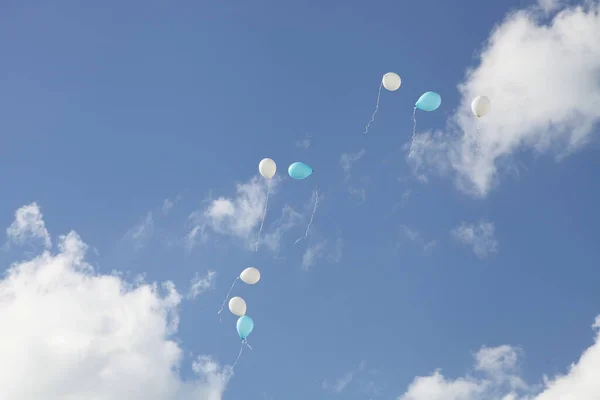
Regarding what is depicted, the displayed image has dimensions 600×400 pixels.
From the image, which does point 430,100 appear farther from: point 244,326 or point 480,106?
point 244,326

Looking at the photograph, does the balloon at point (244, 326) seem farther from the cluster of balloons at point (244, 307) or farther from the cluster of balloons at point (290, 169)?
the cluster of balloons at point (290, 169)

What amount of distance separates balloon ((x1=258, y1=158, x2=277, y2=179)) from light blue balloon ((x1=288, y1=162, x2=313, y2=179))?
82 centimetres

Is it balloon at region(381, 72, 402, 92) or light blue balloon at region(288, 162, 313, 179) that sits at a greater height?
balloon at region(381, 72, 402, 92)

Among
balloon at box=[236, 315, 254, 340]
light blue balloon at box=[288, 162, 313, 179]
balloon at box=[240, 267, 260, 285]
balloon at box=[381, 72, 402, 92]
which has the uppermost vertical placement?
balloon at box=[381, 72, 402, 92]

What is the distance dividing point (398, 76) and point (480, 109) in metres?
3.53

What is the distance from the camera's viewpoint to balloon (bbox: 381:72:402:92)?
30.7 meters

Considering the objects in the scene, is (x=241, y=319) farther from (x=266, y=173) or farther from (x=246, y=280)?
(x=266, y=173)

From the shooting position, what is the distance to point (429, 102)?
2989 cm

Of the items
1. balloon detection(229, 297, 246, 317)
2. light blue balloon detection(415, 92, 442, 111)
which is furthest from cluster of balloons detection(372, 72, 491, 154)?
balloon detection(229, 297, 246, 317)

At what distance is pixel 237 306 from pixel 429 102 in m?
11.0

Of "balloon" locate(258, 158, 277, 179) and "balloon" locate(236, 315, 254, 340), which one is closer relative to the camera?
"balloon" locate(236, 315, 254, 340)

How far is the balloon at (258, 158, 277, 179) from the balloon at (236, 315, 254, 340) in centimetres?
571

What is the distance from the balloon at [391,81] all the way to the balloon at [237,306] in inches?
408

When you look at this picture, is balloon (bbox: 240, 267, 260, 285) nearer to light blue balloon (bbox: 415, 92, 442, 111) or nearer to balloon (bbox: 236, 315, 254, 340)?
balloon (bbox: 236, 315, 254, 340)
